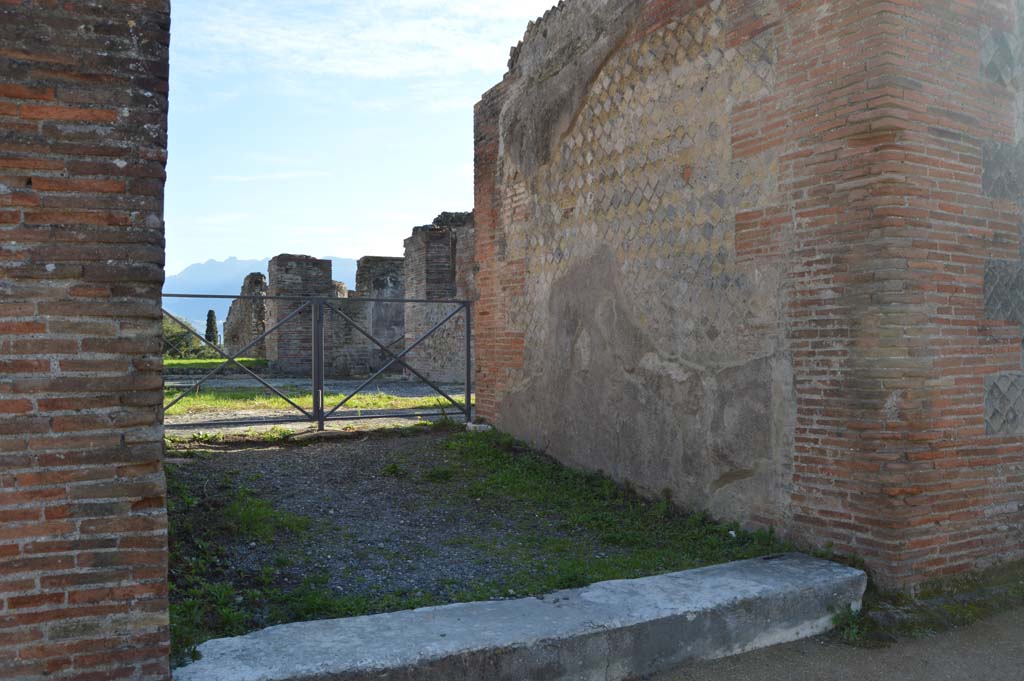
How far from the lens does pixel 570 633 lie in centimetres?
328

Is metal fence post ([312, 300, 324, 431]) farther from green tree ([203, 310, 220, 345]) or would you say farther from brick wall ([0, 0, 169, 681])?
green tree ([203, 310, 220, 345])

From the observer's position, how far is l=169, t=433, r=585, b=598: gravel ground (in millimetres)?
4367

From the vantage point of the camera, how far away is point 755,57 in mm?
4812

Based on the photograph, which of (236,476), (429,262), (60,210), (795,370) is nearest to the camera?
(60,210)

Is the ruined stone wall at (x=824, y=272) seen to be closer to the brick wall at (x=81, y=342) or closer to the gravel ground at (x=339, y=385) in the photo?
the brick wall at (x=81, y=342)

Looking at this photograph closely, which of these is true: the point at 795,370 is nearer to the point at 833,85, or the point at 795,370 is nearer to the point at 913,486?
the point at 913,486

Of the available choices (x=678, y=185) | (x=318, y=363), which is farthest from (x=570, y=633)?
(x=318, y=363)

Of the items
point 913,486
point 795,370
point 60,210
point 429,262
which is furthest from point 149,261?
point 429,262

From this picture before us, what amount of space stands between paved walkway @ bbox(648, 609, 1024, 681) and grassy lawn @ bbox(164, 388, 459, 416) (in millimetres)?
6198

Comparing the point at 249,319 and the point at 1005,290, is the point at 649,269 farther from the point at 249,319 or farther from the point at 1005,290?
Result: the point at 249,319

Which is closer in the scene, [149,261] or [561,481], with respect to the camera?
[149,261]

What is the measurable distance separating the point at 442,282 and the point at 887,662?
541 inches

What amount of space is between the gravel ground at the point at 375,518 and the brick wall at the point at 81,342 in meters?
1.55

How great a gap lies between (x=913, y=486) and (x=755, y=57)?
8.55 ft
